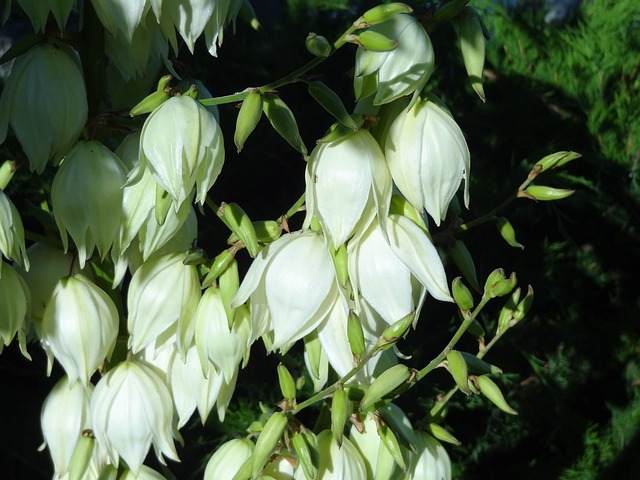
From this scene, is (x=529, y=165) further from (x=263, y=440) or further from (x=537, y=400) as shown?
(x=263, y=440)

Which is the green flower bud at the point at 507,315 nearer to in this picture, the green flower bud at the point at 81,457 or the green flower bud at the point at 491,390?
the green flower bud at the point at 491,390

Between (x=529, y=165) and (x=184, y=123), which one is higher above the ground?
(x=184, y=123)

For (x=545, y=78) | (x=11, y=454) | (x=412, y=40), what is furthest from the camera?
(x=545, y=78)

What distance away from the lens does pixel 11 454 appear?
0.82m

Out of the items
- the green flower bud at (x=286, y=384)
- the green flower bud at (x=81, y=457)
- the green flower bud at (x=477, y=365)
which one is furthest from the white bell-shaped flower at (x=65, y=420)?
the green flower bud at (x=477, y=365)

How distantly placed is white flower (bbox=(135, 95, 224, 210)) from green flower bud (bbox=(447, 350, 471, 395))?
0.16 metres

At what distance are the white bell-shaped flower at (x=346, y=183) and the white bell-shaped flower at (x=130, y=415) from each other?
0.16 m

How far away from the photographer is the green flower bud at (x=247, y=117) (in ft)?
1.25

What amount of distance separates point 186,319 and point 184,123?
13 centimetres

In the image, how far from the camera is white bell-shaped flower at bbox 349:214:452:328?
40cm

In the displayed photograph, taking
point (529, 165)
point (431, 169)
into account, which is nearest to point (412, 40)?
point (431, 169)

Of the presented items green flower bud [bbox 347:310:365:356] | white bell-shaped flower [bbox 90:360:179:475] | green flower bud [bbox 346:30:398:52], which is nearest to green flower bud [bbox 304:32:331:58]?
green flower bud [bbox 346:30:398:52]

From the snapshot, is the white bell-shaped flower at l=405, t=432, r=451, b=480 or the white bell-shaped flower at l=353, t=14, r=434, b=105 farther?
the white bell-shaped flower at l=405, t=432, r=451, b=480

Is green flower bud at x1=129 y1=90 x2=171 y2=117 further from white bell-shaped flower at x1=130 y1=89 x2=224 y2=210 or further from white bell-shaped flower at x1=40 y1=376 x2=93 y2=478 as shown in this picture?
white bell-shaped flower at x1=40 y1=376 x2=93 y2=478
